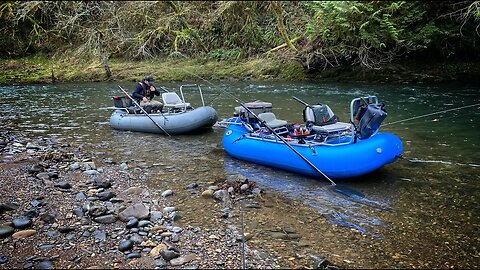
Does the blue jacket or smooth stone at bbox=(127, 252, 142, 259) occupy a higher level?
the blue jacket

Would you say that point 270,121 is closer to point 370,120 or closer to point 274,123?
point 274,123

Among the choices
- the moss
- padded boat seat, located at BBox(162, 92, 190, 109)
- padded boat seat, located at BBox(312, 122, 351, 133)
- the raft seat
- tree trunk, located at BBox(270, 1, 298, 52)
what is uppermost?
tree trunk, located at BBox(270, 1, 298, 52)

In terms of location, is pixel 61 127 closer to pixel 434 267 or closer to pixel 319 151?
pixel 319 151

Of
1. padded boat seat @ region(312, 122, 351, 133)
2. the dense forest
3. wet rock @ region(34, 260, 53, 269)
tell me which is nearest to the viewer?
wet rock @ region(34, 260, 53, 269)

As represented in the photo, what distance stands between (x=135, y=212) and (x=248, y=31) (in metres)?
19.8

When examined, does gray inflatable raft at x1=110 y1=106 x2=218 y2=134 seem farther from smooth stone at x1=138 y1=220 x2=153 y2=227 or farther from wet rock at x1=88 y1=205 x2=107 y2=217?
smooth stone at x1=138 y1=220 x2=153 y2=227

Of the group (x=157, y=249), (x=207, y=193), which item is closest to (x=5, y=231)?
(x=157, y=249)

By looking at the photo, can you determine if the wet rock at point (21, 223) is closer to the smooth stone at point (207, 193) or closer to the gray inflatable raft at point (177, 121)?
the smooth stone at point (207, 193)

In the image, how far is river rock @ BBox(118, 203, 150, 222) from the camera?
17.9ft

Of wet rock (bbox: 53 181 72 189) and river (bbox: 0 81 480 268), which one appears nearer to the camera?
river (bbox: 0 81 480 268)

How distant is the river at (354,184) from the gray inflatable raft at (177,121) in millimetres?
247

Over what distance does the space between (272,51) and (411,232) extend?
18.1 meters

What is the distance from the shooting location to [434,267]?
450 cm

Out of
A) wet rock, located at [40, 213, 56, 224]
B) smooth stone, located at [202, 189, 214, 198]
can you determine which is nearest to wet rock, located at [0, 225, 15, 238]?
wet rock, located at [40, 213, 56, 224]
